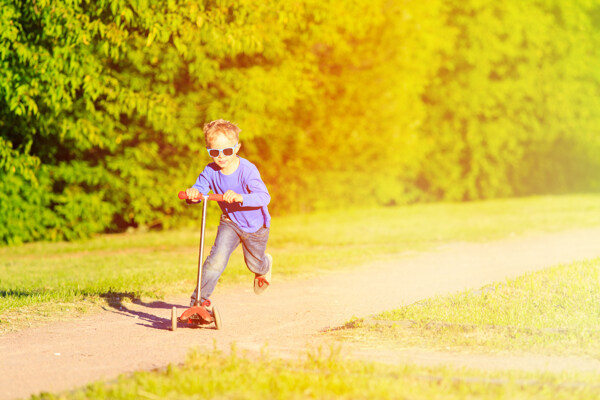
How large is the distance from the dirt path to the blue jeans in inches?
17.2

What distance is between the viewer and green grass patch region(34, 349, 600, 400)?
17.0 ft

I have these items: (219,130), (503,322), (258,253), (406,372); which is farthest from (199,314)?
(503,322)

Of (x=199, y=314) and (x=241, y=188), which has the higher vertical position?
(x=241, y=188)

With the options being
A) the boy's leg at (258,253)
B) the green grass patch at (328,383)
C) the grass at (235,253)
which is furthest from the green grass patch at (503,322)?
the grass at (235,253)

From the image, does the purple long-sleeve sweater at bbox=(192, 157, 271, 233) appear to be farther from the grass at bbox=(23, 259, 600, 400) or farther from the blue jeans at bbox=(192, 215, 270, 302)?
the grass at bbox=(23, 259, 600, 400)

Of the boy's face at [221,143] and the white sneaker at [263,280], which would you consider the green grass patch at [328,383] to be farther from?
the white sneaker at [263,280]

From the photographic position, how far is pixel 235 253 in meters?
15.3

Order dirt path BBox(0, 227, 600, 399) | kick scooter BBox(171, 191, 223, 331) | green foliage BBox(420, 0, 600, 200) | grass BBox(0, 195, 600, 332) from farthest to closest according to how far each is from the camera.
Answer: green foliage BBox(420, 0, 600, 200), grass BBox(0, 195, 600, 332), kick scooter BBox(171, 191, 223, 331), dirt path BBox(0, 227, 600, 399)

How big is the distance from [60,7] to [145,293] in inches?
211

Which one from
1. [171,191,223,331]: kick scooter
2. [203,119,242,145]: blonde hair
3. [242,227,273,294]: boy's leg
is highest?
[203,119,242,145]: blonde hair

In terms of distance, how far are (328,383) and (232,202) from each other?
2.42 m

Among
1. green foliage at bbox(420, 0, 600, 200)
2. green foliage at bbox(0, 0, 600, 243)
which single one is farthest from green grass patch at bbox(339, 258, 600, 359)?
green foliage at bbox(420, 0, 600, 200)

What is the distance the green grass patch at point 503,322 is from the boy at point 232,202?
1.24 m

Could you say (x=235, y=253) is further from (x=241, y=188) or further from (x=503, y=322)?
(x=503, y=322)
